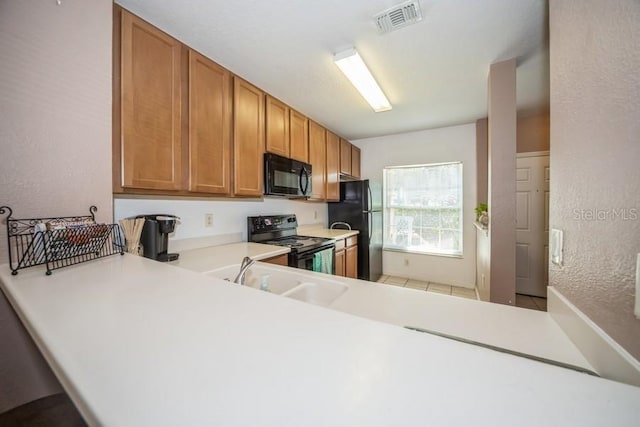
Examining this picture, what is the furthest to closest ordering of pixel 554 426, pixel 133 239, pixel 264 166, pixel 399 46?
pixel 264 166
pixel 399 46
pixel 133 239
pixel 554 426

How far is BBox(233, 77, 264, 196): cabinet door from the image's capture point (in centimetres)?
193

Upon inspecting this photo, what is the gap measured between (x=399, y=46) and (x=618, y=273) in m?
1.79

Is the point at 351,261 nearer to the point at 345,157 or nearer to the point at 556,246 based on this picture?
the point at 345,157

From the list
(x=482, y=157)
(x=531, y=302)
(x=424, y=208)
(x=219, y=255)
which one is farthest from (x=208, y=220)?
(x=531, y=302)

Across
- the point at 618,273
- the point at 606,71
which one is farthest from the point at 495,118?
the point at 618,273

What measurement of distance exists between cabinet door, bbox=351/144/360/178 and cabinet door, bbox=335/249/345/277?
1589 mm

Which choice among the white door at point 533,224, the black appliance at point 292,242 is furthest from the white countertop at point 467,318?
the white door at point 533,224

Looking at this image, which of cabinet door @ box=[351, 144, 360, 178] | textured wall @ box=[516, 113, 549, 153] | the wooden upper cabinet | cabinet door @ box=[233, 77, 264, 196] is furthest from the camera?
cabinet door @ box=[351, 144, 360, 178]

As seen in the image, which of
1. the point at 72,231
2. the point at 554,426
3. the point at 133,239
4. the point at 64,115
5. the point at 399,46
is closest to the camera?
the point at 554,426

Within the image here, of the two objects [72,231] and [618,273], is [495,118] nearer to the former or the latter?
[618,273]

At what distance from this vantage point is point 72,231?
0.92m

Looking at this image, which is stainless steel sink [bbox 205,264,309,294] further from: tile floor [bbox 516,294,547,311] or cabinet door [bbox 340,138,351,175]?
tile floor [bbox 516,294,547,311]

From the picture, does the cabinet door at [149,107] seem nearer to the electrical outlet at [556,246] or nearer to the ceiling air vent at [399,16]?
the ceiling air vent at [399,16]

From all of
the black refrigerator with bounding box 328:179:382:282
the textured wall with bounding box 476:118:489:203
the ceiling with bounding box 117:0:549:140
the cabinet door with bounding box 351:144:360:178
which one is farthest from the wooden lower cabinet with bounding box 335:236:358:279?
the textured wall with bounding box 476:118:489:203
